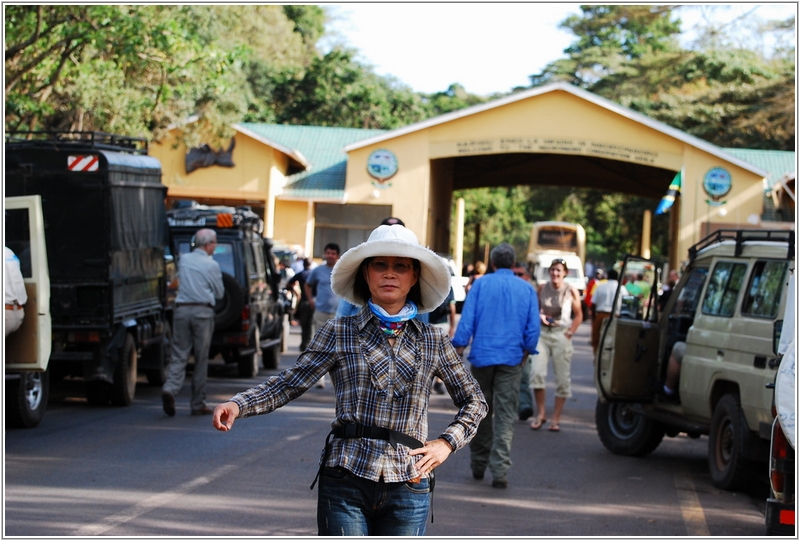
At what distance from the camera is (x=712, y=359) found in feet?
30.8

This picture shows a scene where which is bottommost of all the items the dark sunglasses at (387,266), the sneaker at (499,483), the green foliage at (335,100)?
the sneaker at (499,483)

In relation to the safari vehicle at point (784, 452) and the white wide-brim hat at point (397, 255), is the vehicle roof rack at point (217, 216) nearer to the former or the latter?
the safari vehicle at point (784, 452)

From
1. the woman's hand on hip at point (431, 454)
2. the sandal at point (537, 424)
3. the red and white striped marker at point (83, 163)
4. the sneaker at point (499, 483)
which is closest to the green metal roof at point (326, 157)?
the red and white striped marker at point (83, 163)

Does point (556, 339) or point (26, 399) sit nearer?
point (26, 399)

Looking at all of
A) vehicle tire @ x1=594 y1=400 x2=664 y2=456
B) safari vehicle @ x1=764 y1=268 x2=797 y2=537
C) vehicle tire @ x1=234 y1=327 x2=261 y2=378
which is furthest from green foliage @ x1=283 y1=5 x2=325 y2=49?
safari vehicle @ x1=764 y1=268 x2=797 y2=537

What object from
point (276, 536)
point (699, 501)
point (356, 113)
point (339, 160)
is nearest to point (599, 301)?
point (699, 501)

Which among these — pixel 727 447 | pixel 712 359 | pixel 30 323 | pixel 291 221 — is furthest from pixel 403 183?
pixel 727 447

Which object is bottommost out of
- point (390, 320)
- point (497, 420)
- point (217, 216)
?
point (497, 420)

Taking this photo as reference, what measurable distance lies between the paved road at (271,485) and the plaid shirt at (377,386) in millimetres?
2921

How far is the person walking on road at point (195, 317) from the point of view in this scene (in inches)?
467

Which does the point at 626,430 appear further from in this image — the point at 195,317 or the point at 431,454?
the point at 431,454

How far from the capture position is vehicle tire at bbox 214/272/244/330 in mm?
14875

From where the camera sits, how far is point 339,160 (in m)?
39.2

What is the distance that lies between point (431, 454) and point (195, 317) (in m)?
8.30
